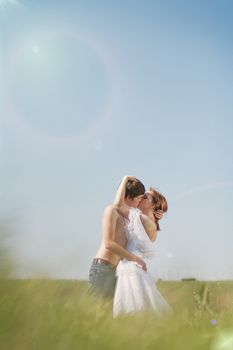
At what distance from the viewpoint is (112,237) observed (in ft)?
21.1

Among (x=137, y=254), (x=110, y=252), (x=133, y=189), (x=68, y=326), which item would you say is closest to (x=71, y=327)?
(x=68, y=326)

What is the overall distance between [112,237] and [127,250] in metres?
0.36

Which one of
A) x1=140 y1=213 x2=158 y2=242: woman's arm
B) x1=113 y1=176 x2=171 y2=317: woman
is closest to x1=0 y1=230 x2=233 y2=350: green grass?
x1=113 y1=176 x2=171 y2=317: woman

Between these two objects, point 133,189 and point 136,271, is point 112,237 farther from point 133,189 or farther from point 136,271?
point 133,189

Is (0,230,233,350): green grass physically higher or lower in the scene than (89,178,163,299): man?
lower

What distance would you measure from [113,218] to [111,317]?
229 inches

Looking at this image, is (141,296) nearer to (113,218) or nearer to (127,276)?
(127,276)

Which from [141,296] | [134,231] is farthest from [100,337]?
[134,231]

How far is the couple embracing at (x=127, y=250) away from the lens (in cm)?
616

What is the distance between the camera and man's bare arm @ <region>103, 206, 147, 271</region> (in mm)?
6102

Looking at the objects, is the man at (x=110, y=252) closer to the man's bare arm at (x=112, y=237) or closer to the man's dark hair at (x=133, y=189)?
the man's bare arm at (x=112, y=237)

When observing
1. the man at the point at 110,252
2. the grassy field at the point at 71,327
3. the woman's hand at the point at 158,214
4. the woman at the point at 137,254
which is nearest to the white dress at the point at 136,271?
the woman at the point at 137,254

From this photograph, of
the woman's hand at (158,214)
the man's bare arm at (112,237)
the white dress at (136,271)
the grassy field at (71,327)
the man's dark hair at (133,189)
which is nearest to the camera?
the grassy field at (71,327)

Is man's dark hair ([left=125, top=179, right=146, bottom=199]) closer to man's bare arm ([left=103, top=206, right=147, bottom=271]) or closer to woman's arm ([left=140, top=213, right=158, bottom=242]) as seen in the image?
woman's arm ([left=140, top=213, right=158, bottom=242])
